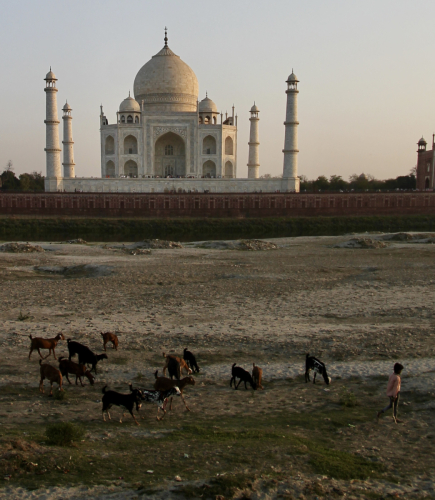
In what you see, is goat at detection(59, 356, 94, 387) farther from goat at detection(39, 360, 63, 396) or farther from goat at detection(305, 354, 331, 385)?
goat at detection(305, 354, 331, 385)

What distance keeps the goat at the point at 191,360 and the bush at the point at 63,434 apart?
2060 mm

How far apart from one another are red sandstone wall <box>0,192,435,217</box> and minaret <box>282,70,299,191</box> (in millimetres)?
1952

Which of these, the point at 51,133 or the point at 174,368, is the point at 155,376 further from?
the point at 51,133

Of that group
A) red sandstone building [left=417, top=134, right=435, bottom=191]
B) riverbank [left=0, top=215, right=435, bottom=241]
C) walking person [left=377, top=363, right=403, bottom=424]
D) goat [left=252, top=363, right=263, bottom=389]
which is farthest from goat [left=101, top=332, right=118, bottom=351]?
red sandstone building [left=417, top=134, right=435, bottom=191]

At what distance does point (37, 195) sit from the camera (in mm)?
39906

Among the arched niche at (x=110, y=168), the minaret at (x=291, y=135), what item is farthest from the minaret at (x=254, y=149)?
the arched niche at (x=110, y=168)

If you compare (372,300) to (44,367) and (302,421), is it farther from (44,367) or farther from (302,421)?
(44,367)

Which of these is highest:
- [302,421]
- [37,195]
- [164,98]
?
[164,98]

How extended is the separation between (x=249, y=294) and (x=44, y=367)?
6.36 meters

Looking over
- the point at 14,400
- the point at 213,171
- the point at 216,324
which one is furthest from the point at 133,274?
the point at 213,171

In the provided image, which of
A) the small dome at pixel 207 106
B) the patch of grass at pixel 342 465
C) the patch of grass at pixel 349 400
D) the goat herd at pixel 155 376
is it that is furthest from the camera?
the small dome at pixel 207 106

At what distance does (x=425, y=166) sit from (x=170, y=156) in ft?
76.8

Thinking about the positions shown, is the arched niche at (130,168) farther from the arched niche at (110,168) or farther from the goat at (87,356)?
the goat at (87,356)

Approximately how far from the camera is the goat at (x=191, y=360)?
6645mm
